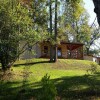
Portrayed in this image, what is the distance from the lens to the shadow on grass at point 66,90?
62.3 feet

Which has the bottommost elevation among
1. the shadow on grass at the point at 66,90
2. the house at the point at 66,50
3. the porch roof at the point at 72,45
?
the shadow on grass at the point at 66,90

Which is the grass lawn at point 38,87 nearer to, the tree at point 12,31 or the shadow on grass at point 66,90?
the shadow on grass at point 66,90

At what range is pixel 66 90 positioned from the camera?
20.4 metres

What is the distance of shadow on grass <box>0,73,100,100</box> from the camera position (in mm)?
18989

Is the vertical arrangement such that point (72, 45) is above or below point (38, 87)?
above

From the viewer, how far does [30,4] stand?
1359 inches

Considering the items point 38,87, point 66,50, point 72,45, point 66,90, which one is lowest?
point 66,90

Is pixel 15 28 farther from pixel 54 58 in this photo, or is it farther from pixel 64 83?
pixel 54 58

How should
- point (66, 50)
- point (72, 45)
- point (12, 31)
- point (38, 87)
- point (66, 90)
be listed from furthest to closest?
point (72, 45), point (66, 50), point (12, 31), point (38, 87), point (66, 90)

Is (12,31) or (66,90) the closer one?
(66,90)

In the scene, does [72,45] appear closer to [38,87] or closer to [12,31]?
Answer: [12,31]

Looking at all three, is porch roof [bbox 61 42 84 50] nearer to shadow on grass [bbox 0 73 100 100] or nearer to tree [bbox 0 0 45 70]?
tree [bbox 0 0 45 70]

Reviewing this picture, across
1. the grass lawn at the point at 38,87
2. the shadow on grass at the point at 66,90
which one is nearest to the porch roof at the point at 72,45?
the grass lawn at the point at 38,87

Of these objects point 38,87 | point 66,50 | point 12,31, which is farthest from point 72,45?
point 38,87
